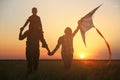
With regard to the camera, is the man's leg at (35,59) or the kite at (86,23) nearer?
the man's leg at (35,59)

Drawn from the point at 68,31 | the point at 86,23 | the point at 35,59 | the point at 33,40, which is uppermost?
the point at 86,23

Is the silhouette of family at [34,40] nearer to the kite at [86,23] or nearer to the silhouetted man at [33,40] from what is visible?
the silhouetted man at [33,40]

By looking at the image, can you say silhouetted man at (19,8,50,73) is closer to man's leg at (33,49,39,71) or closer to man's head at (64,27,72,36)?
man's leg at (33,49,39,71)

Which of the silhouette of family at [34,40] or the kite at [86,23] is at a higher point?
the kite at [86,23]

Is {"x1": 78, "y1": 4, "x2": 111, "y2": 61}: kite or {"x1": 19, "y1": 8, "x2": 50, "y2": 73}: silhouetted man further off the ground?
{"x1": 78, "y1": 4, "x2": 111, "y2": 61}: kite

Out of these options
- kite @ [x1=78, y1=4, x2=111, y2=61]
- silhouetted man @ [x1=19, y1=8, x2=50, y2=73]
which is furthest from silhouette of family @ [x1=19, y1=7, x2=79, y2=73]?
kite @ [x1=78, y1=4, x2=111, y2=61]

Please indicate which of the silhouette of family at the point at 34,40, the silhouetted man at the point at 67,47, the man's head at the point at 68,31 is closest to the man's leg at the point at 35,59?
the silhouette of family at the point at 34,40

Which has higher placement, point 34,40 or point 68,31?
point 68,31

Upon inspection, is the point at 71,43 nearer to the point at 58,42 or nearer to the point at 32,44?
the point at 58,42

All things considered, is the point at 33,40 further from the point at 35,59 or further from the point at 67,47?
the point at 67,47

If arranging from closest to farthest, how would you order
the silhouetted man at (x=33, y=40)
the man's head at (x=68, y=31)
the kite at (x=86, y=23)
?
the silhouetted man at (x=33, y=40) < the man's head at (x=68, y=31) < the kite at (x=86, y=23)

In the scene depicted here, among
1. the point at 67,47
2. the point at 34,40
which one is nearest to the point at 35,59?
the point at 34,40

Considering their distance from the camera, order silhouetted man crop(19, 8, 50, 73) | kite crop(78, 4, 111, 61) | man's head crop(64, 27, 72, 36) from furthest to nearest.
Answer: kite crop(78, 4, 111, 61) < man's head crop(64, 27, 72, 36) < silhouetted man crop(19, 8, 50, 73)

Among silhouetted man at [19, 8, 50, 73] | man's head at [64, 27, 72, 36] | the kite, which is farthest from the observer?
the kite
